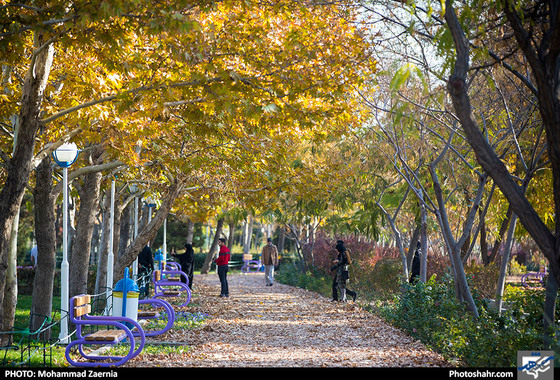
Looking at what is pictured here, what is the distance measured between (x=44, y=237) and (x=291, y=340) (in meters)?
4.93

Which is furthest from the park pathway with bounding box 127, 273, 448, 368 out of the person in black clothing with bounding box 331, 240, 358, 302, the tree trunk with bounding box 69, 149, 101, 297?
the tree trunk with bounding box 69, 149, 101, 297

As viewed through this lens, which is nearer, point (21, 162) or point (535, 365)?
point (535, 365)

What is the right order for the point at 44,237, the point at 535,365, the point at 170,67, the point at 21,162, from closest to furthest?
the point at 535,365, the point at 21,162, the point at 170,67, the point at 44,237

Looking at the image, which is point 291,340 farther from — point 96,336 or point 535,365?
point 535,365

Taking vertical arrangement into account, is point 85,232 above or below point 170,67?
below

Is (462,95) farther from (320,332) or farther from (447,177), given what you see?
(447,177)

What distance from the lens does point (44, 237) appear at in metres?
10.4

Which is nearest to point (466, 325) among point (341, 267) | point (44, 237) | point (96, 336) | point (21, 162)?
point (96, 336)

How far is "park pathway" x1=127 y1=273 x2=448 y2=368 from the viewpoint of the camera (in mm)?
8867

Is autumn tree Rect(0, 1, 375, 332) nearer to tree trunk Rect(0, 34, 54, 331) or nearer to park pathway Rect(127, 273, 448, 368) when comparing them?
tree trunk Rect(0, 34, 54, 331)

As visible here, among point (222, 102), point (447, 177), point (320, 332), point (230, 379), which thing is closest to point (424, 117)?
point (447, 177)

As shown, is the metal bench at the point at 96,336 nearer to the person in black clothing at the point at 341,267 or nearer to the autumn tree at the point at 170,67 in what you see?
the autumn tree at the point at 170,67

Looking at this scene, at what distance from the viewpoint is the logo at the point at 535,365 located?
6.26 meters

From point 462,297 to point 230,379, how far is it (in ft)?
17.2
